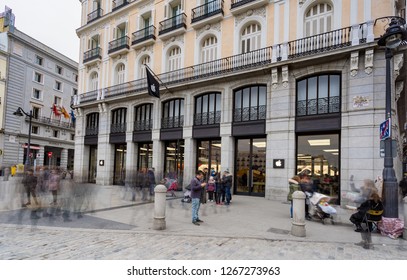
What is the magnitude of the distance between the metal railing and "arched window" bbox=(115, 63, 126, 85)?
56.1 inches

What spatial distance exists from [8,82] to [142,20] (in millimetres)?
25362

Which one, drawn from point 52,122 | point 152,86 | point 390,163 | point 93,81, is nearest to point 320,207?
point 390,163

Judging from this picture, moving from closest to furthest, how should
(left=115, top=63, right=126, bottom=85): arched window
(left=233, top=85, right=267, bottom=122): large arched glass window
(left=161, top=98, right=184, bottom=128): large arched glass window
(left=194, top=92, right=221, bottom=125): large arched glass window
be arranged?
(left=233, top=85, right=267, bottom=122): large arched glass window < (left=194, top=92, right=221, bottom=125): large arched glass window < (left=161, top=98, right=184, bottom=128): large arched glass window < (left=115, top=63, right=126, bottom=85): arched window

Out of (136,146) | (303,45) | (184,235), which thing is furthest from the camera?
(136,146)

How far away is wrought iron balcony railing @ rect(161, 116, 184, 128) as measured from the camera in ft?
61.1

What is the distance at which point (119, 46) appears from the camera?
22344 mm

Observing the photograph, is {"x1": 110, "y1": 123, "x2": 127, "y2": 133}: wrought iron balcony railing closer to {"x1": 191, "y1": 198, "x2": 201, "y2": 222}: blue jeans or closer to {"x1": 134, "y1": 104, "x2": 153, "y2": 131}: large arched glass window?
{"x1": 134, "y1": 104, "x2": 153, "y2": 131}: large arched glass window

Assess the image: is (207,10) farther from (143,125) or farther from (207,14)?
(143,125)

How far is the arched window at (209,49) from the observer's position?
58.2ft

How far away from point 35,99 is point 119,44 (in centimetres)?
2457

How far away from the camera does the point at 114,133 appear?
22.0 m

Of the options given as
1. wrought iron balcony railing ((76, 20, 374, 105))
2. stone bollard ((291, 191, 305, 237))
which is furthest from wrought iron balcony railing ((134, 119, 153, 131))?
stone bollard ((291, 191, 305, 237))

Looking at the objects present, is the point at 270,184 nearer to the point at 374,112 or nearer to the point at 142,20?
the point at 374,112

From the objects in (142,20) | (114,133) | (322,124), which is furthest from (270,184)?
(142,20)
